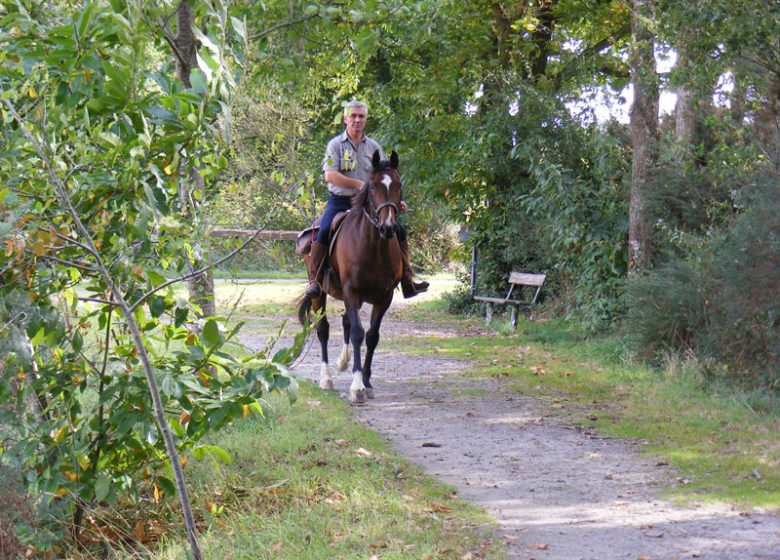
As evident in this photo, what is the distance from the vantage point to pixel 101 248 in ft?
17.7

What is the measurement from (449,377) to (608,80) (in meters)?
11.1

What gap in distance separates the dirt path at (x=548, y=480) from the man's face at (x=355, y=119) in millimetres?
3252

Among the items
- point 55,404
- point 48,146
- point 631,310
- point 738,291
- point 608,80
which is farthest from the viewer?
point 608,80

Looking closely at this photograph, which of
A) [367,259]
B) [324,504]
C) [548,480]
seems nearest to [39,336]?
[324,504]

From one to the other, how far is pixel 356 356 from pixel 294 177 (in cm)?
565

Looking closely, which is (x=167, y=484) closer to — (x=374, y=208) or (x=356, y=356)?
(x=374, y=208)

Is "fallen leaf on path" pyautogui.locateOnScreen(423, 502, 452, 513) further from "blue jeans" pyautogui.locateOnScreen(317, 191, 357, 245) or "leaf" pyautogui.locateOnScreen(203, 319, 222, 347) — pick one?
"blue jeans" pyautogui.locateOnScreen(317, 191, 357, 245)

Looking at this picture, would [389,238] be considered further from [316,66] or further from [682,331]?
[682,331]

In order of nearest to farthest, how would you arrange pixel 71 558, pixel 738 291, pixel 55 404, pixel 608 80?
pixel 55 404 → pixel 71 558 → pixel 738 291 → pixel 608 80

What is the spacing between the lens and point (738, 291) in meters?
10.3

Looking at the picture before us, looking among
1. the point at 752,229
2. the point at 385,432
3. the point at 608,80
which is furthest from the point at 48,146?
the point at 608,80

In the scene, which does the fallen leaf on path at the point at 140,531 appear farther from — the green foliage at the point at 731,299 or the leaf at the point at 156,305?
the green foliage at the point at 731,299

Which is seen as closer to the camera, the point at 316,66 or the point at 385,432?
the point at 385,432

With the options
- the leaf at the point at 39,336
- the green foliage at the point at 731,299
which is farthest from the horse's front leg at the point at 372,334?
the leaf at the point at 39,336
